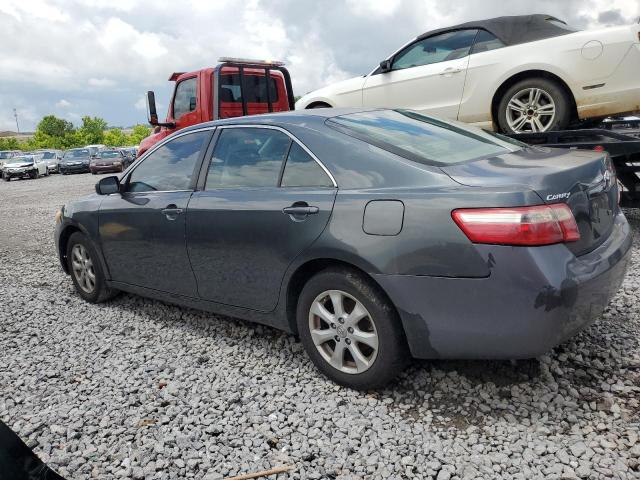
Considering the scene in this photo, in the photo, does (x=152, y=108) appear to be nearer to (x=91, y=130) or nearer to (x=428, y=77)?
(x=428, y=77)

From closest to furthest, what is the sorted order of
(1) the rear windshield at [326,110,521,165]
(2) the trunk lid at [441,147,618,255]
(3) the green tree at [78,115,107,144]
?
(2) the trunk lid at [441,147,618,255] → (1) the rear windshield at [326,110,521,165] → (3) the green tree at [78,115,107,144]

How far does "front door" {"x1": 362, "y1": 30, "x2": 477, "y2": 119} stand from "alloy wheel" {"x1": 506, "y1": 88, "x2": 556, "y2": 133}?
2.08ft

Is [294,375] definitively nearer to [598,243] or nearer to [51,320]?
[598,243]

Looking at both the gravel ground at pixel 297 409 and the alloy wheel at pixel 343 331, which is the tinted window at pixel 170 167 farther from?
the alloy wheel at pixel 343 331

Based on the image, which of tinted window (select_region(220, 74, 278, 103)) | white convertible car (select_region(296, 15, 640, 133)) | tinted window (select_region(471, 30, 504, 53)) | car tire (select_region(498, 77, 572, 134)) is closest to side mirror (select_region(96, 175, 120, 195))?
white convertible car (select_region(296, 15, 640, 133))

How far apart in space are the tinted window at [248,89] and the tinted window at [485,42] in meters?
3.99

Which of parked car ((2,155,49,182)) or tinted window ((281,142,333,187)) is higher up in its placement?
tinted window ((281,142,333,187))

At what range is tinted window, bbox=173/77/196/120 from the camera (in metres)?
8.80

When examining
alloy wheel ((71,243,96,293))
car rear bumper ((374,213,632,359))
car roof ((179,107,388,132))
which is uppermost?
car roof ((179,107,388,132))

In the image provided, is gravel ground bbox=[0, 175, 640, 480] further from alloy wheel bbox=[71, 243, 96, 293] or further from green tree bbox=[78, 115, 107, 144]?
green tree bbox=[78, 115, 107, 144]

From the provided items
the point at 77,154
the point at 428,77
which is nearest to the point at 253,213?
the point at 428,77

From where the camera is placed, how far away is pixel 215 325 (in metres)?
4.05

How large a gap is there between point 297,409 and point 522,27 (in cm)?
515

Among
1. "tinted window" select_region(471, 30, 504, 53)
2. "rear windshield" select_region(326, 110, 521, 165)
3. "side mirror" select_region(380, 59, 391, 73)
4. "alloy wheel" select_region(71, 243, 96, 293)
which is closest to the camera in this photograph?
"rear windshield" select_region(326, 110, 521, 165)
